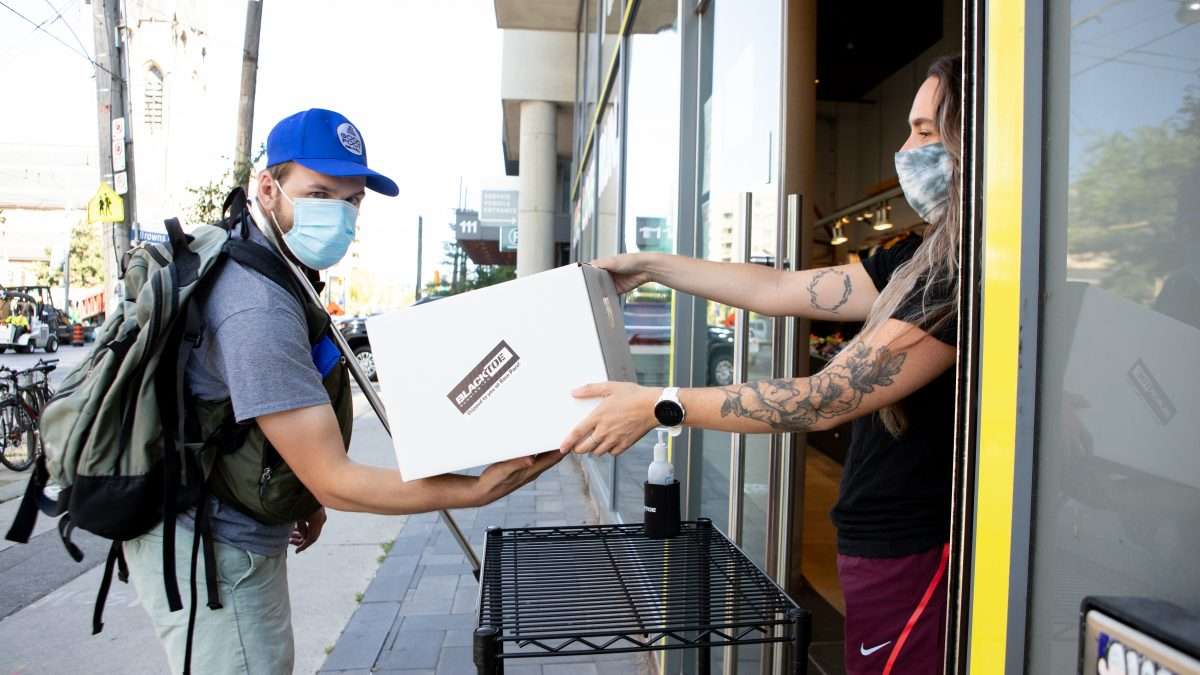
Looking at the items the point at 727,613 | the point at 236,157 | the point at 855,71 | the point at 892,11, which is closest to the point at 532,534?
the point at 727,613

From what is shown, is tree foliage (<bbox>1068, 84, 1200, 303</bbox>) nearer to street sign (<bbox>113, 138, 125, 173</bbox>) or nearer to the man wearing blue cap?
the man wearing blue cap

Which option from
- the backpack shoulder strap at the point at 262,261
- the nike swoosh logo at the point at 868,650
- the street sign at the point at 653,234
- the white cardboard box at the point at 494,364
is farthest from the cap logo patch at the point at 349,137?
the street sign at the point at 653,234

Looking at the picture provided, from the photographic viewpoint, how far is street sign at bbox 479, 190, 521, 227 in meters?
23.8

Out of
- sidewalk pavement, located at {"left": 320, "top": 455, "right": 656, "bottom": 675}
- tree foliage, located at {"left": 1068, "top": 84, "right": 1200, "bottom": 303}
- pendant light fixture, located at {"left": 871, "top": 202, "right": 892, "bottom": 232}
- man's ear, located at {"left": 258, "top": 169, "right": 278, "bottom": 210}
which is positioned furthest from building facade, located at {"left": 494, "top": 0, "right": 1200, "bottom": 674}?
pendant light fixture, located at {"left": 871, "top": 202, "right": 892, "bottom": 232}

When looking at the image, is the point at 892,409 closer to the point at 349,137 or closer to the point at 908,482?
the point at 908,482

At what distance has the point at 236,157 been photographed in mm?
10461

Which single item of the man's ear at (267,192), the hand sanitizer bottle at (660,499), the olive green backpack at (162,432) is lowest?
the hand sanitizer bottle at (660,499)

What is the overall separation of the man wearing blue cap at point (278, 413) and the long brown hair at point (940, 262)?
27.4 inches

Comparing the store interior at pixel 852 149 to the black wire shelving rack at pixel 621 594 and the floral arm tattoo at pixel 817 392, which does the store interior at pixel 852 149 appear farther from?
the floral arm tattoo at pixel 817 392

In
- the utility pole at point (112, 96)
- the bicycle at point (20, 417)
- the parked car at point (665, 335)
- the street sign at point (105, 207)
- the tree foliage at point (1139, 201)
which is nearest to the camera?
the tree foliage at point (1139, 201)

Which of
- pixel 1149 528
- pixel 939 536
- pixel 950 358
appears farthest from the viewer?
pixel 939 536

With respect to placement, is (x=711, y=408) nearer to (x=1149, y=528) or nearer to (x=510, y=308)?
(x=510, y=308)

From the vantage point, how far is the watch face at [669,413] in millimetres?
1464

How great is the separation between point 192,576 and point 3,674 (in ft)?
9.39
